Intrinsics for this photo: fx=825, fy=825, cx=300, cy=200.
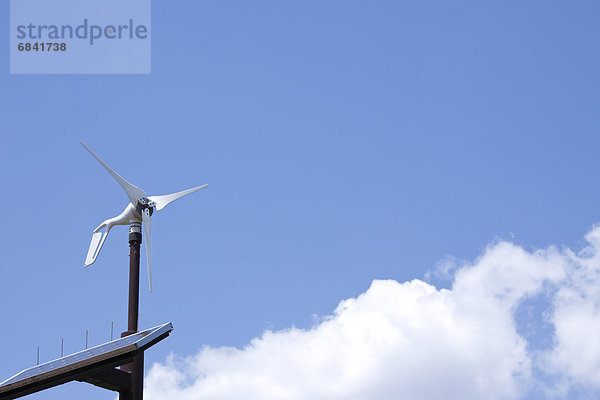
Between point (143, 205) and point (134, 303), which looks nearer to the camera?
point (134, 303)

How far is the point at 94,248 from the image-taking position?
2580 centimetres

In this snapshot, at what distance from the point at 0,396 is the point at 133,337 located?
2.21 metres

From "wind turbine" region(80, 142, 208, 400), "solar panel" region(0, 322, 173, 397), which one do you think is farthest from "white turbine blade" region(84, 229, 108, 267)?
"solar panel" region(0, 322, 173, 397)

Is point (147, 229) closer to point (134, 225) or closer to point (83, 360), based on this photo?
point (134, 225)

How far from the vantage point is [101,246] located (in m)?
25.7

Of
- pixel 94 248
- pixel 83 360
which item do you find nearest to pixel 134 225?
pixel 94 248

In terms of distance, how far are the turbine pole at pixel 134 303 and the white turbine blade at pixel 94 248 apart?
8.71 feet

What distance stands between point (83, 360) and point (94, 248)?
13329 millimetres

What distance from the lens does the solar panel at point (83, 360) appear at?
12625mm

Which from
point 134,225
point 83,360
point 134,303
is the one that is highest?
point 134,225

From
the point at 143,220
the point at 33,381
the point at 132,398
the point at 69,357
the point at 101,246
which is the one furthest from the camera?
the point at 101,246

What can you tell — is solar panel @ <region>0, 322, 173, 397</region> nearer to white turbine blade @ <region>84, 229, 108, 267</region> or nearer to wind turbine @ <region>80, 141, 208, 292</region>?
wind turbine @ <region>80, 141, 208, 292</region>

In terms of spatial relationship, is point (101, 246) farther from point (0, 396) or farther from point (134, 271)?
point (0, 396)

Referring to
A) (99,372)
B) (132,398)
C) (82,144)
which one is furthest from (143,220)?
(99,372)
